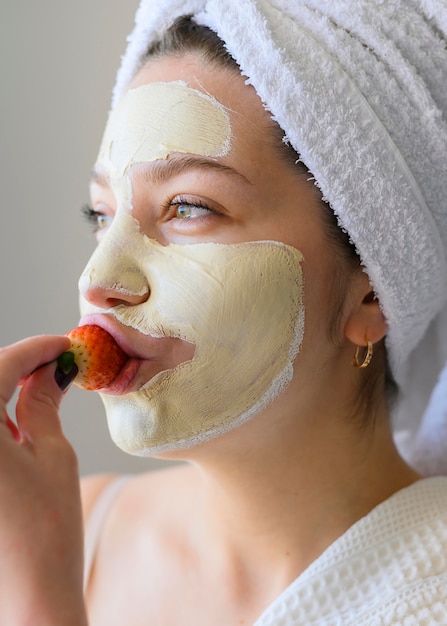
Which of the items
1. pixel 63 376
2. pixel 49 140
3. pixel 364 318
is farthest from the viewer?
pixel 49 140

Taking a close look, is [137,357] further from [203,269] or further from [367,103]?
[367,103]

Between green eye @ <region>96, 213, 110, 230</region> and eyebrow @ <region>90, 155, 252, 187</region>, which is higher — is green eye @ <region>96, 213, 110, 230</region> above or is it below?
below

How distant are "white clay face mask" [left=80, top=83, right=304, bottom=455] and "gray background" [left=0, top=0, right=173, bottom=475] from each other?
0.57m

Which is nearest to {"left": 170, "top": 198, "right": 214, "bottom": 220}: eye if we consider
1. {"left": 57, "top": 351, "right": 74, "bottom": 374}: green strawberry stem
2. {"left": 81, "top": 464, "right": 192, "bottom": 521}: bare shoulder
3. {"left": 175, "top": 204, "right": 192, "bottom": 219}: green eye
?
{"left": 175, "top": 204, "right": 192, "bottom": 219}: green eye

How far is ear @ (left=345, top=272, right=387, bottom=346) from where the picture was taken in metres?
0.97

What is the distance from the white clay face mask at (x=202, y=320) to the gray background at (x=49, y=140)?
1.85 feet

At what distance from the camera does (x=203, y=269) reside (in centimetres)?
87

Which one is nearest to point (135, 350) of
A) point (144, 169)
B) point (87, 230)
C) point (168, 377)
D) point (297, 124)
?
point (168, 377)

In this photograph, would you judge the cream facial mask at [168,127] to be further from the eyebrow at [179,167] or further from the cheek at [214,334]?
the cheek at [214,334]

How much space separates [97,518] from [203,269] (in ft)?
1.99

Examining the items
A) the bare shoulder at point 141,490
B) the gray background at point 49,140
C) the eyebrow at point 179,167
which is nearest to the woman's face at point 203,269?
the eyebrow at point 179,167

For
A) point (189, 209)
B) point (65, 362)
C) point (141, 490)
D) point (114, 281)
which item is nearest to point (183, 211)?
point (189, 209)

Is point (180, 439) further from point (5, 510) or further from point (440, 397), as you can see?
point (440, 397)

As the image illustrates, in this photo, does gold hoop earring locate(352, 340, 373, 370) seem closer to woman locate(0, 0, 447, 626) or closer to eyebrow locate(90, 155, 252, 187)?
woman locate(0, 0, 447, 626)
